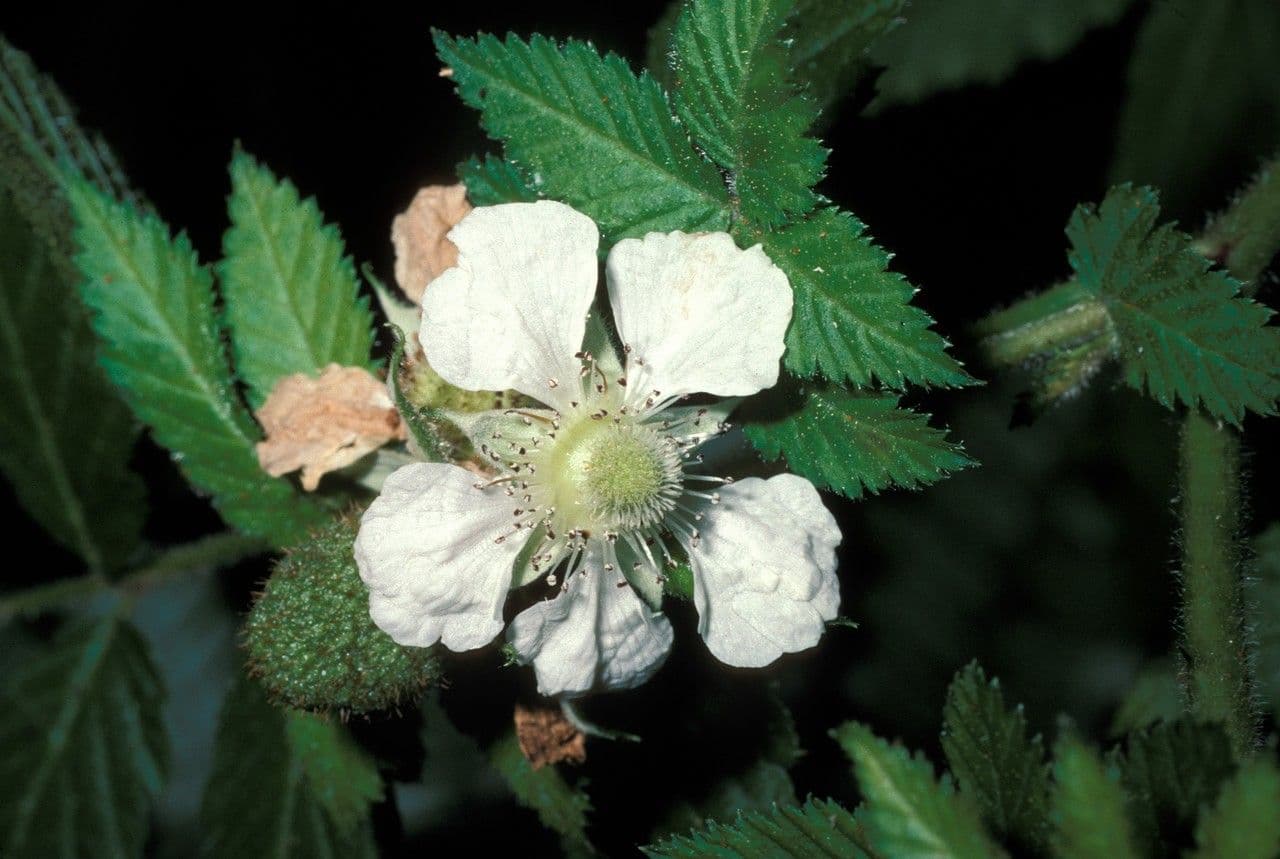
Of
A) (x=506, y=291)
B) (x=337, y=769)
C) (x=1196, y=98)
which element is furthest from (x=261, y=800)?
(x=1196, y=98)

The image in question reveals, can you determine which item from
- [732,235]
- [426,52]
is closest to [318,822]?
[732,235]

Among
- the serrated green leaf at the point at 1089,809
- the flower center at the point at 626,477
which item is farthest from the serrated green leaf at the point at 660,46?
the serrated green leaf at the point at 1089,809

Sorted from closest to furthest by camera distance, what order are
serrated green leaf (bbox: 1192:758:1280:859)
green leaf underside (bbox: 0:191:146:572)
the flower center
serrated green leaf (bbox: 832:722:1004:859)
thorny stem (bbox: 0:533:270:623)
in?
serrated green leaf (bbox: 1192:758:1280:859) → serrated green leaf (bbox: 832:722:1004:859) → the flower center → green leaf underside (bbox: 0:191:146:572) → thorny stem (bbox: 0:533:270:623)

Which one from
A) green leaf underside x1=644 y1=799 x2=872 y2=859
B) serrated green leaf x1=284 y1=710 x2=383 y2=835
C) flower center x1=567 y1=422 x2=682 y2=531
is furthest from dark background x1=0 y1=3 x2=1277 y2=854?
green leaf underside x1=644 y1=799 x2=872 y2=859

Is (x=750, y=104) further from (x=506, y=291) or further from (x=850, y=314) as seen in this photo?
(x=506, y=291)

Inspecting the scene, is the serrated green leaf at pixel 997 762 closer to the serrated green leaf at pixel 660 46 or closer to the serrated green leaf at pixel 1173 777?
the serrated green leaf at pixel 1173 777

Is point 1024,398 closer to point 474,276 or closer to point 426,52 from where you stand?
point 474,276

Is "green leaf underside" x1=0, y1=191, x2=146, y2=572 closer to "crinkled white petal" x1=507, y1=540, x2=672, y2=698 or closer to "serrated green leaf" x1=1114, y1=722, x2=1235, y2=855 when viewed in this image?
"crinkled white petal" x1=507, y1=540, x2=672, y2=698
